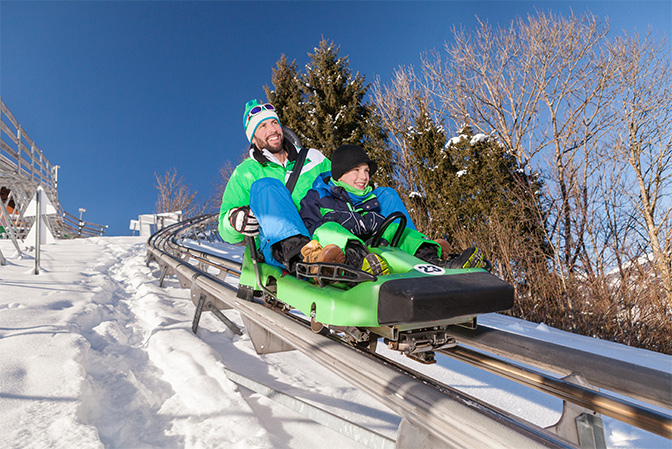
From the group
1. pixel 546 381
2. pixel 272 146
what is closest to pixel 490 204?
pixel 272 146

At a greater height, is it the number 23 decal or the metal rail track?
the number 23 decal

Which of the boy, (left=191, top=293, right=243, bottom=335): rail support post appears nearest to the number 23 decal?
the boy

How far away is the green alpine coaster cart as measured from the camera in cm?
127

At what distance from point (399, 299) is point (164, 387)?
143 centimetres

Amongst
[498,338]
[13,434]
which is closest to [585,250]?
[498,338]

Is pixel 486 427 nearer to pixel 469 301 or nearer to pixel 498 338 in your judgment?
pixel 469 301

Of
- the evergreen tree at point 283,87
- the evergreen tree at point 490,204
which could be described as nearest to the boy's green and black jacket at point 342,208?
the evergreen tree at point 490,204

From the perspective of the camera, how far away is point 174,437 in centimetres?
146

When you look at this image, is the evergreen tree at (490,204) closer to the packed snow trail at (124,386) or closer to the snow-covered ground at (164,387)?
the snow-covered ground at (164,387)

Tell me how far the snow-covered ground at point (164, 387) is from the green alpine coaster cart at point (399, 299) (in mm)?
451

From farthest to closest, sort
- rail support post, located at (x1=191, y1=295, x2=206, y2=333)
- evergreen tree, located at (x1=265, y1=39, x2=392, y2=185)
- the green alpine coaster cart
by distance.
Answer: evergreen tree, located at (x1=265, y1=39, x2=392, y2=185) < rail support post, located at (x1=191, y1=295, x2=206, y2=333) < the green alpine coaster cart

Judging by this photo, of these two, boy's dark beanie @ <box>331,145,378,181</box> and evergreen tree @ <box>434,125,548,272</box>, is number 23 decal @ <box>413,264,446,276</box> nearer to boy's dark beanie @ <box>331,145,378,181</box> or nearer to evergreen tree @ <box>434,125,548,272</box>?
boy's dark beanie @ <box>331,145,378,181</box>

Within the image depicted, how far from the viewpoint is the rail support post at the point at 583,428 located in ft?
4.22

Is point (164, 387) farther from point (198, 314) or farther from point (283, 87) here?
point (283, 87)
